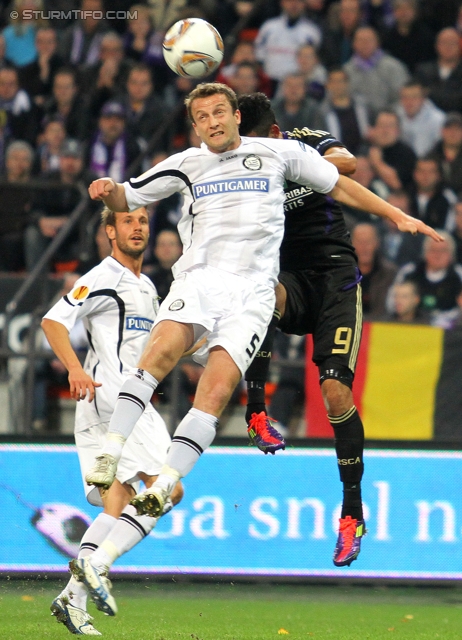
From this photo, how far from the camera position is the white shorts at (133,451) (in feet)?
A: 22.8

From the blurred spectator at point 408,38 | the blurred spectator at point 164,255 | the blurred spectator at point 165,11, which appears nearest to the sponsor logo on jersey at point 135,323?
the blurred spectator at point 164,255

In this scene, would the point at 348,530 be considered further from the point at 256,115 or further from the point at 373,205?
the point at 256,115

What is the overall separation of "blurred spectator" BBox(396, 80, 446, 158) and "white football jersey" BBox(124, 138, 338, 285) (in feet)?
19.4

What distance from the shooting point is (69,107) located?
13508 mm

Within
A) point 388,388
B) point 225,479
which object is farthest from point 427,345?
point 225,479

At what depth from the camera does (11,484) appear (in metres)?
9.42

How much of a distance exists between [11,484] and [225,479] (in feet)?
5.67

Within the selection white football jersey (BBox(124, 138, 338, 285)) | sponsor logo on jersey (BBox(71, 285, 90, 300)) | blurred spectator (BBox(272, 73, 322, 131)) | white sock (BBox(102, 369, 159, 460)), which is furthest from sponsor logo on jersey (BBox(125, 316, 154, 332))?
blurred spectator (BBox(272, 73, 322, 131))

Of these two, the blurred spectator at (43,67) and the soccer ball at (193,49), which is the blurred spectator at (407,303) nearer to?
the soccer ball at (193,49)

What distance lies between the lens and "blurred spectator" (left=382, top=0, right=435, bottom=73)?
13.1m

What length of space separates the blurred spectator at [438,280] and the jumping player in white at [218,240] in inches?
162

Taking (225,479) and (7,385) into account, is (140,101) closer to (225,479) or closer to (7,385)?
(7,385)

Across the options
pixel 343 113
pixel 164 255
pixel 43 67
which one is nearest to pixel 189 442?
pixel 164 255

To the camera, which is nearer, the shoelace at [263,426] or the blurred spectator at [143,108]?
the shoelace at [263,426]
